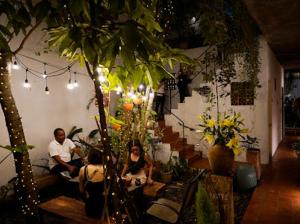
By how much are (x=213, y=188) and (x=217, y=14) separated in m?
2.49

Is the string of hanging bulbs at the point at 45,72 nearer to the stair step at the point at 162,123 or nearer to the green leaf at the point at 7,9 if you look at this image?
the stair step at the point at 162,123

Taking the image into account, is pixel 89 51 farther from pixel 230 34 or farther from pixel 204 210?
pixel 230 34

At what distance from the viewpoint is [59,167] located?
17.4ft

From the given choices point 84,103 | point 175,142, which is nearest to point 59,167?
point 84,103

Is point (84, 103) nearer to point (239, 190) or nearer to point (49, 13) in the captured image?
point (239, 190)

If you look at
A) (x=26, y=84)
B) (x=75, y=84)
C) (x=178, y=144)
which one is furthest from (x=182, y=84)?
(x=26, y=84)

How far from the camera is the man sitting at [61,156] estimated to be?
17.2 ft

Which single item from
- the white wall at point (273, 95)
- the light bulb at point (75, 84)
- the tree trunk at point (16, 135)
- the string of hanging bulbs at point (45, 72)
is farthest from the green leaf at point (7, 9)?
the white wall at point (273, 95)

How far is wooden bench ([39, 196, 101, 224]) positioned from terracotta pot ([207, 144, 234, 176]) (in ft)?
5.24

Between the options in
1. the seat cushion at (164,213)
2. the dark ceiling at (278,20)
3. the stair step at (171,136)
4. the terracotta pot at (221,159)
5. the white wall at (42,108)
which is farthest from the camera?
the stair step at (171,136)

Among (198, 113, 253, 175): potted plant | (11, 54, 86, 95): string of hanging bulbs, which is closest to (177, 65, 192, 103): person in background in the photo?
(11, 54, 86, 95): string of hanging bulbs

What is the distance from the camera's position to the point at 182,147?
24.0ft

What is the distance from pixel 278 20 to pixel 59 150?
516 cm

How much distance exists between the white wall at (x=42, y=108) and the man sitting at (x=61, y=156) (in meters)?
0.69
